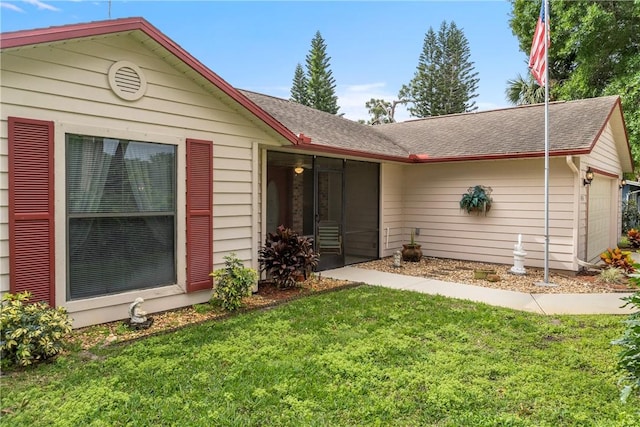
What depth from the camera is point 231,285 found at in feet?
16.9

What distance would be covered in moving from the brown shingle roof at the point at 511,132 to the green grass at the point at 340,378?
4333 mm

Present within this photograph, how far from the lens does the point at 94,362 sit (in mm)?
3502

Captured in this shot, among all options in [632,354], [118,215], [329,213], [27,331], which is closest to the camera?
[632,354]

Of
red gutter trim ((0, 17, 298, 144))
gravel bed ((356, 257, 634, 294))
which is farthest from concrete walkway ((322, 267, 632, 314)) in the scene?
red gutter trim ((0, 17, 298, 144))

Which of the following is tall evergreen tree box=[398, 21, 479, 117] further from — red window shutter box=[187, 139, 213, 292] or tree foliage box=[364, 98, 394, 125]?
red window shutter box=[187, 139, 213, 292]

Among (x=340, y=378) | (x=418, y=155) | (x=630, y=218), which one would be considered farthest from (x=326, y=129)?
(x=630, y=218)

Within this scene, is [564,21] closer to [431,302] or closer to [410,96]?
[431,302]

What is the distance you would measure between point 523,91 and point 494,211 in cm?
1276

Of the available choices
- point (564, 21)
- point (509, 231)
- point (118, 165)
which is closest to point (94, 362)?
point (118, 165)

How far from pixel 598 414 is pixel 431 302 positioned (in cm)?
294

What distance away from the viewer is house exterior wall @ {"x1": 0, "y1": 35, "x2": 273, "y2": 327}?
383 centimetres

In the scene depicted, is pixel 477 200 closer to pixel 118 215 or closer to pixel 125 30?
pixel 118 215

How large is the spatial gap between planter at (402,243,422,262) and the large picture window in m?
5.91

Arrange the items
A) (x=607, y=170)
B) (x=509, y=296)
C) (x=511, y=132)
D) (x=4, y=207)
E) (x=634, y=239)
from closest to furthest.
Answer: (x=4, y=207) → (x=509, y=296) → (x=511, y=132) → (x=607, y=170) → (x=634, y=239)
